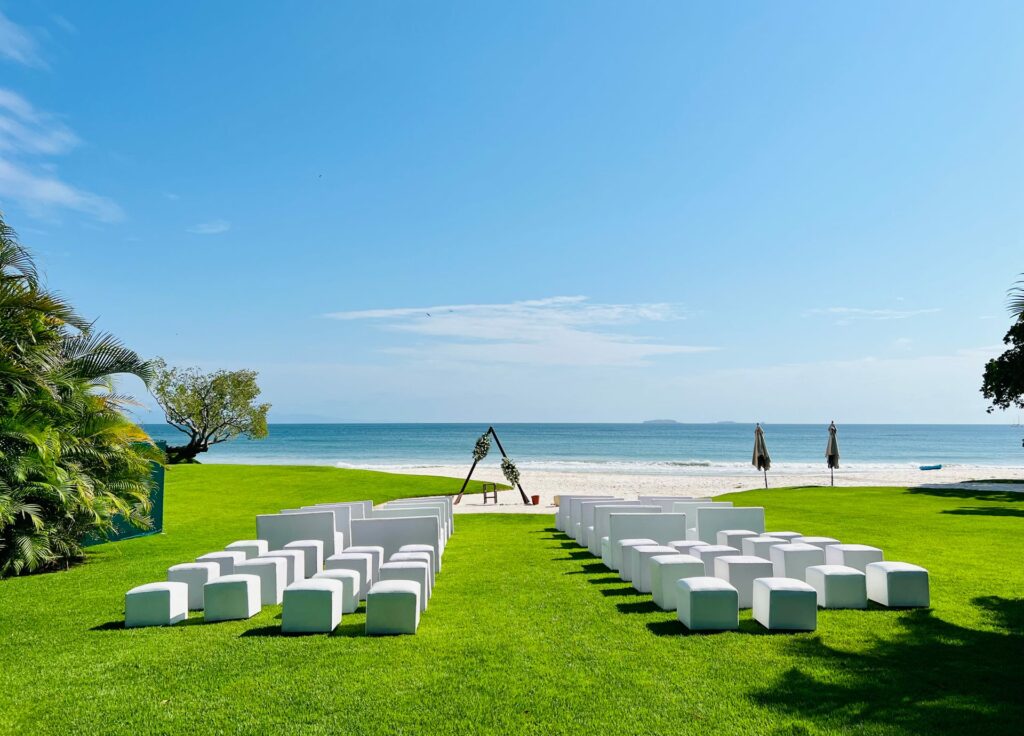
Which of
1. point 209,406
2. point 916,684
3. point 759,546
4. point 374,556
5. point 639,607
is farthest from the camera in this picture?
point 209,406

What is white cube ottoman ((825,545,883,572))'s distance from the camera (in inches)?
310

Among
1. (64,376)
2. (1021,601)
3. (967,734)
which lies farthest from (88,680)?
(1021,601)

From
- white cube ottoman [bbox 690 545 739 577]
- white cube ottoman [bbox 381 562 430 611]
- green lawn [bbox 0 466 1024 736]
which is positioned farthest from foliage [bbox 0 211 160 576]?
white cube ottoman [bbox 690 545 739 577]

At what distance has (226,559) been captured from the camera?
8.01 metres

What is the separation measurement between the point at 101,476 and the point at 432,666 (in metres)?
8.35

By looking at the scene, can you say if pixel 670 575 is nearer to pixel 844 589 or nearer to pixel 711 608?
pixel 711 608

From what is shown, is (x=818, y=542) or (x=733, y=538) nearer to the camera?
(x=818, y=542)

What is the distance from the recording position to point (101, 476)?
1113cm

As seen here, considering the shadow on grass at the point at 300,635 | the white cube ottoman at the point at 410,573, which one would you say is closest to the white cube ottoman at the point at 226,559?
the shadow on grass at the point at 300,635

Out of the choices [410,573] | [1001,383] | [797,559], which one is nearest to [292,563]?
[410,573]

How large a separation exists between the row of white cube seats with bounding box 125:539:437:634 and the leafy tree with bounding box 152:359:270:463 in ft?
123

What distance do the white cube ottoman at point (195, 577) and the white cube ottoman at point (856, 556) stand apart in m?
6.98

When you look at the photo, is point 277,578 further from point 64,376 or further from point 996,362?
point 996,362

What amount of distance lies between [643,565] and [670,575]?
742 millimetres
